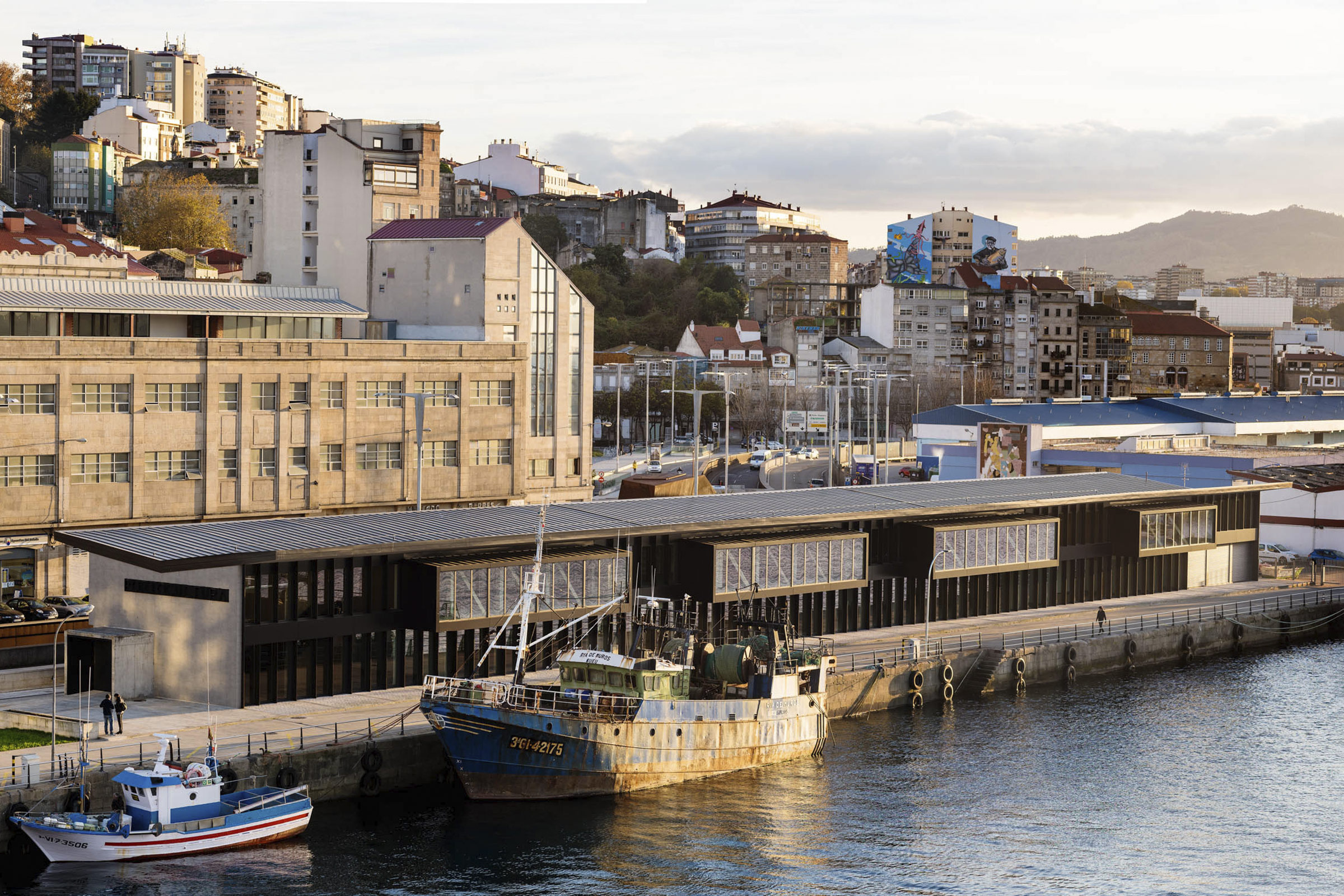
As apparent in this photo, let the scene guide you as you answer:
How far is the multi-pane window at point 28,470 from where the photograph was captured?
208 ft

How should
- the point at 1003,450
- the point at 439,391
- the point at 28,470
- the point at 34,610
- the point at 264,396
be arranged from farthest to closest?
the point at 1003,450, the point at 439,391, the point at 264,396, the point at 28,470, the point at 34,610

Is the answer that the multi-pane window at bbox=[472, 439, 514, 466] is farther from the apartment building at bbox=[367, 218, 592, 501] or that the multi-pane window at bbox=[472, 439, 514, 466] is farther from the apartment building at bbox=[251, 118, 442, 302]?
the apartment building at bbox=[251, 118, 442, 302]

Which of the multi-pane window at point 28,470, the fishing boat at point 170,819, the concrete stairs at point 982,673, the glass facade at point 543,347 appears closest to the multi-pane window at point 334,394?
the multi-pane window at point 28,470

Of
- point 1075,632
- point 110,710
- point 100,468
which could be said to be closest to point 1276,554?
point 1075,632

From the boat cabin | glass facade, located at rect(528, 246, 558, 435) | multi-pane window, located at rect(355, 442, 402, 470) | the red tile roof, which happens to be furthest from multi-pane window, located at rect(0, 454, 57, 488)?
glass facade, located at rect(528, 246, 558, 435)

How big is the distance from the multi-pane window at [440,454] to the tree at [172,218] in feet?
326

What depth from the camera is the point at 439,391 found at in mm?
78812

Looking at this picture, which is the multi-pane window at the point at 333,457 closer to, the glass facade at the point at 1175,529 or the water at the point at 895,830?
the water at the point at 895,830

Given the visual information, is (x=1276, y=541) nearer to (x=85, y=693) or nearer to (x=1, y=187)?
(x=85, y=693)

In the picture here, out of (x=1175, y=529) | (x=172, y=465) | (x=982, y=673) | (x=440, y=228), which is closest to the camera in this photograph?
(x=982, y=673)

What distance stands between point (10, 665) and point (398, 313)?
143 feet

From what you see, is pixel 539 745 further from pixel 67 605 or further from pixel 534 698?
pixel 67 605

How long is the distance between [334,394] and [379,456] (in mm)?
3467

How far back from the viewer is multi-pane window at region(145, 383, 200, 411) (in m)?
67.8
